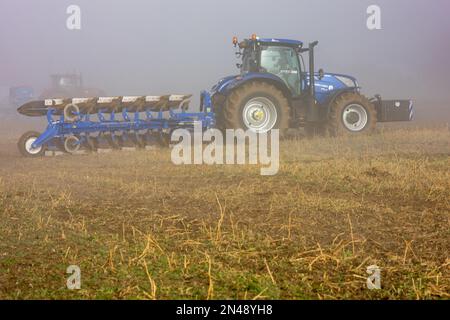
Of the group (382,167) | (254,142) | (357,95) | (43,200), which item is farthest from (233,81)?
(43,200)

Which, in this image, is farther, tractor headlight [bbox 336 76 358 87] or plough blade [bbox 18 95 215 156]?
tractor headlight [bbox 336 76 358 87]

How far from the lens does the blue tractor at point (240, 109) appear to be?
10.5 meters

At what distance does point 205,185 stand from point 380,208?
2258 millimetres

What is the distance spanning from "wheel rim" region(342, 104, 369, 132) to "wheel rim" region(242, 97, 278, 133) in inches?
74.5

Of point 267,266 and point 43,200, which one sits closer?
point 267,266

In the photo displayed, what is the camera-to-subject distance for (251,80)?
11180 millimetres

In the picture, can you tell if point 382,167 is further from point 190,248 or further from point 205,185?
point 190,248

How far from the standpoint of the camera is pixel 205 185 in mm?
6262

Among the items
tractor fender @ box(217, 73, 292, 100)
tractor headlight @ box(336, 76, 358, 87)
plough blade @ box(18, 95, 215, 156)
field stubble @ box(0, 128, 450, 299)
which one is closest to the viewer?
field stubble @ box(0, 128, 450, 299)

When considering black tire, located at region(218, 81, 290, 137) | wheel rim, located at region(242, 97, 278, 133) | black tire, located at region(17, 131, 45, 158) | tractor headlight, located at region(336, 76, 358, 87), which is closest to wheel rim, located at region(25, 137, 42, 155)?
black tire, located at region(17, 131, 45, 158)

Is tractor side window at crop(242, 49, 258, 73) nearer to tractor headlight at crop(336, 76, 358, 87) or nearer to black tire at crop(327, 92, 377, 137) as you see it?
black tire at crop(327, 92, 377, 137)

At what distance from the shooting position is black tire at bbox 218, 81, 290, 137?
1097 centimetres
